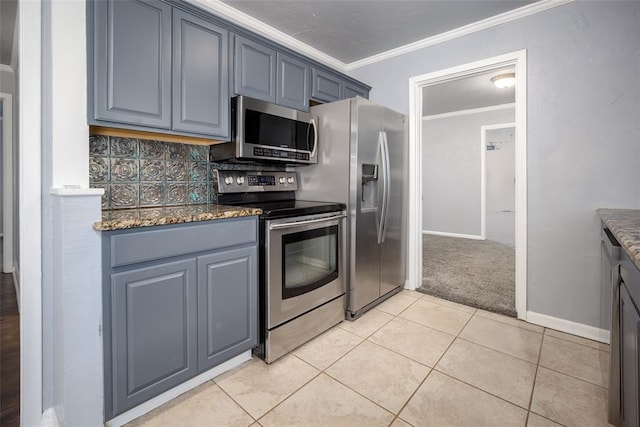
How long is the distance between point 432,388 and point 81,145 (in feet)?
6.75

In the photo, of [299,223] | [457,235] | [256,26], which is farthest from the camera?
[457,235]

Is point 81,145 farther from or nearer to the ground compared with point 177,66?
nearer to the ground

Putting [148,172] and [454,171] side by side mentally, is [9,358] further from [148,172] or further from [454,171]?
[454,171]

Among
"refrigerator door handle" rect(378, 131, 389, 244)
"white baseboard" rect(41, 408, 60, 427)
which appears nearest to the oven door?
"refrigerator door handle" rect(378, 131, 389, 244)

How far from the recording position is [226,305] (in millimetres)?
1657

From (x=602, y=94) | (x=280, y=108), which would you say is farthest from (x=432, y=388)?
(x=602, y=94)

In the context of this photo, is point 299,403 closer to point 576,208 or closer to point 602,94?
point 576,208

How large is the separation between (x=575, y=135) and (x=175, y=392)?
308 centimetres

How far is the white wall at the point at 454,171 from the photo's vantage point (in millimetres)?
5730

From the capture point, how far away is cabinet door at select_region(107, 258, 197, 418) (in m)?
1.30

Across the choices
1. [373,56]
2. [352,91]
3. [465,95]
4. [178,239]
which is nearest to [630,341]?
[178,239]

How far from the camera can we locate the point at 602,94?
6.81 feet

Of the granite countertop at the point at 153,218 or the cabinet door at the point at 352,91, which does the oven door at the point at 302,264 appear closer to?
the granite countertop at the point at 153,218

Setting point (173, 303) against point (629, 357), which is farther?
point (173, 303)
